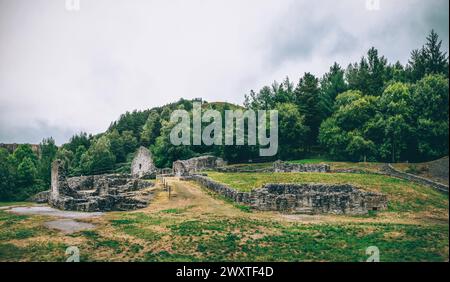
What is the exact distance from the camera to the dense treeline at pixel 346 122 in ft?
153

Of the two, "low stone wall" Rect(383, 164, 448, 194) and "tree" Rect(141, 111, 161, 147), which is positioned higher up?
"tree" Rect(141, 111, 161, 147)

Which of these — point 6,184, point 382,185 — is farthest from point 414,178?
point 6,184

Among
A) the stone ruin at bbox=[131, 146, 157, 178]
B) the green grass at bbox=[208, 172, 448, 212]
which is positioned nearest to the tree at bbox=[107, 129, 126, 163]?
the stone ruin at bbox=[131, 146, 157, 178]

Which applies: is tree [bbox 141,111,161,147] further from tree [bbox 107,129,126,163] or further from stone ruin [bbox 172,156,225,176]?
stone ruin [bbox 172,156,225,176]

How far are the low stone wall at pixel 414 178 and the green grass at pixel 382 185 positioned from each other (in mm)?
571

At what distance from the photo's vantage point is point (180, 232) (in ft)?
73.7

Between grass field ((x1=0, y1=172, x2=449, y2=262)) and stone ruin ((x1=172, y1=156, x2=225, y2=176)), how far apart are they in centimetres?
2091

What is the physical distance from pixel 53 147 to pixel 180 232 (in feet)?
222

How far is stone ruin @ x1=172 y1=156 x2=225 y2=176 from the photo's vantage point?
51000mm

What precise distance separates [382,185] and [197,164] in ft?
89.6

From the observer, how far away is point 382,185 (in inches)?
1364

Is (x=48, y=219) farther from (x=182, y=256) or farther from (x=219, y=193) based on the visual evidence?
(x=219, y=193)

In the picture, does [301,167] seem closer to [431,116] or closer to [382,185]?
[382,185]

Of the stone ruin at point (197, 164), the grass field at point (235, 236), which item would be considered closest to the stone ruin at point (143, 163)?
the stone ruin at point (197, 164)
